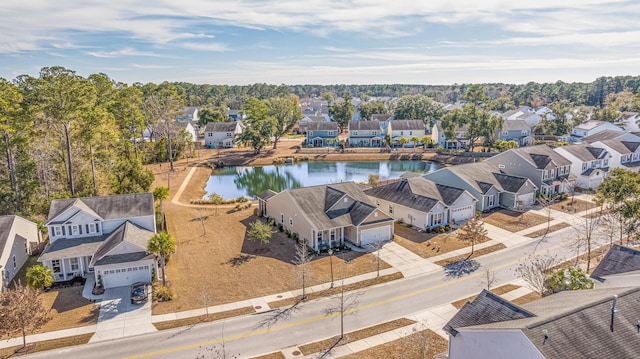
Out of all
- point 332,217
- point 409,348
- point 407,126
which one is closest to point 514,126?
point 407,126

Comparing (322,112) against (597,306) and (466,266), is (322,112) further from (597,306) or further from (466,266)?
(597,306)

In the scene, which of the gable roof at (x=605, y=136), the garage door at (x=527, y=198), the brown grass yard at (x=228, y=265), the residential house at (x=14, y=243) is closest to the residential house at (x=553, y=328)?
the brown grass yard at (x=228, y=265)

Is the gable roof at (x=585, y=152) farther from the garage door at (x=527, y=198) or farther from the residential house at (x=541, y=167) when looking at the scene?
the garage door at (x=527, y=198)

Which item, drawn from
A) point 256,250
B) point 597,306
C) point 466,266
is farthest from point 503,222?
point 597,306

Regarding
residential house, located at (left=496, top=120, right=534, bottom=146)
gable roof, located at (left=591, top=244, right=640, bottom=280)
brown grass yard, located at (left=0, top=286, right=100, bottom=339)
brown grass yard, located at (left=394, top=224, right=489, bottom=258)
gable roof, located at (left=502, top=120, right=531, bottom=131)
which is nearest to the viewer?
gable roof, located at (left=591, top=244, right=640, bottom=280)

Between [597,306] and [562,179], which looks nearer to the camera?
[597,306]

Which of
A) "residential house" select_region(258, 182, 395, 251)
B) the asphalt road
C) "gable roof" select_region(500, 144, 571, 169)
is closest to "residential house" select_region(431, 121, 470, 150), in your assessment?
"gable roof" select_region(500, 144, 571, 169)

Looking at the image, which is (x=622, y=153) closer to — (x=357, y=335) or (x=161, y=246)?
(x=357, y=335)

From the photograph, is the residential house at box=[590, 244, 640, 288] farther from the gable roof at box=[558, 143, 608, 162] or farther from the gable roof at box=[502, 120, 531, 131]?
the gable roof at box=[502, 120, 531, 131]
